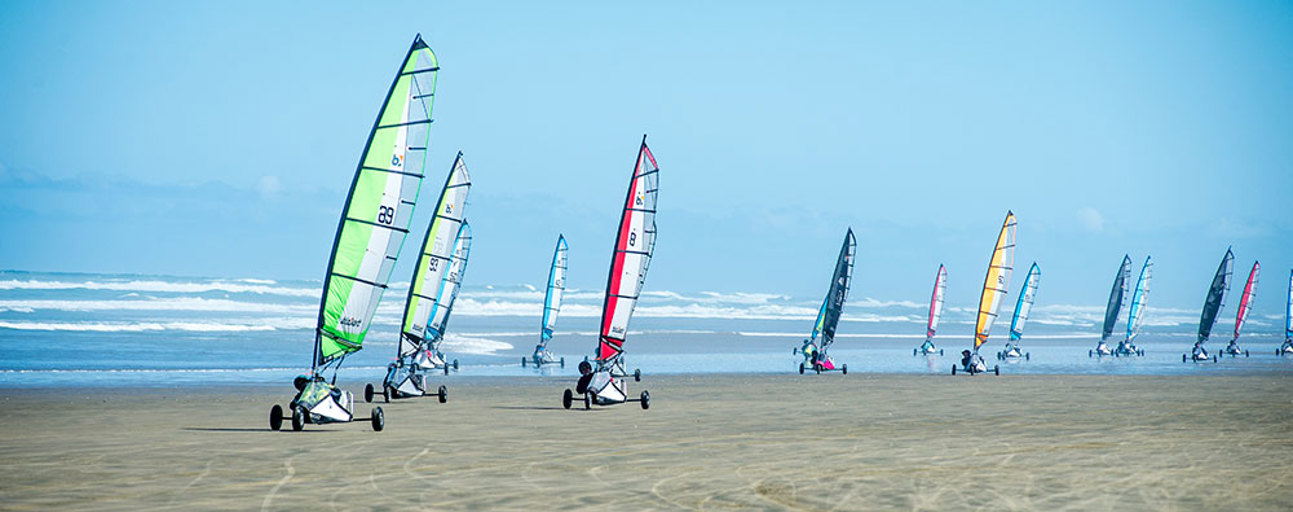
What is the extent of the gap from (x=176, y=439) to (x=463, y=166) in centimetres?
1478

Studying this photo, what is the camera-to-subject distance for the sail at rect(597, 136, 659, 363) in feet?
89.6

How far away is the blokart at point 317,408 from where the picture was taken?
19906 millimetres

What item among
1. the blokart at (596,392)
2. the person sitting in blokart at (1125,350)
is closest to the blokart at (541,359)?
the blokart at (596,392)

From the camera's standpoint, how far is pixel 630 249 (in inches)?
1088

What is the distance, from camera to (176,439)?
19141 mm

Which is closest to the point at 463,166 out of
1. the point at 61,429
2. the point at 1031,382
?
the point at 61,429

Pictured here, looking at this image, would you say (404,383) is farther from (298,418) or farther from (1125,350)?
(1125,350)

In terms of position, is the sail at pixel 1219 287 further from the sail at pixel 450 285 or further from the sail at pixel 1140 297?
the sail at pixel 450 285

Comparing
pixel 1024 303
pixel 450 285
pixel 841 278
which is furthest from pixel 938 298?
pixel 450 285

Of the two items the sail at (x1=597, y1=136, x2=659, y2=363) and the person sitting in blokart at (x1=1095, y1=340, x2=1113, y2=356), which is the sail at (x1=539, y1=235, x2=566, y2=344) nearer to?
the sail at (x1=597, y1=136, x2=659, y2=363)

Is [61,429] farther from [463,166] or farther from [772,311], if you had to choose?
[772,311]

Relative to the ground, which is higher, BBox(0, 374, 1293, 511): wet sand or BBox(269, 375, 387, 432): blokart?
BBox(269, 375, 387, 432): blokart

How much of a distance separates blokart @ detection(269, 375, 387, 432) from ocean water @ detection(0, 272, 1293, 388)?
566 inches

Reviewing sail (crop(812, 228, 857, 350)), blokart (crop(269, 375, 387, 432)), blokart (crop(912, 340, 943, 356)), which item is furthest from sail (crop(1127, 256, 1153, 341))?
blokart (crop(269, 375, 387, 432))
